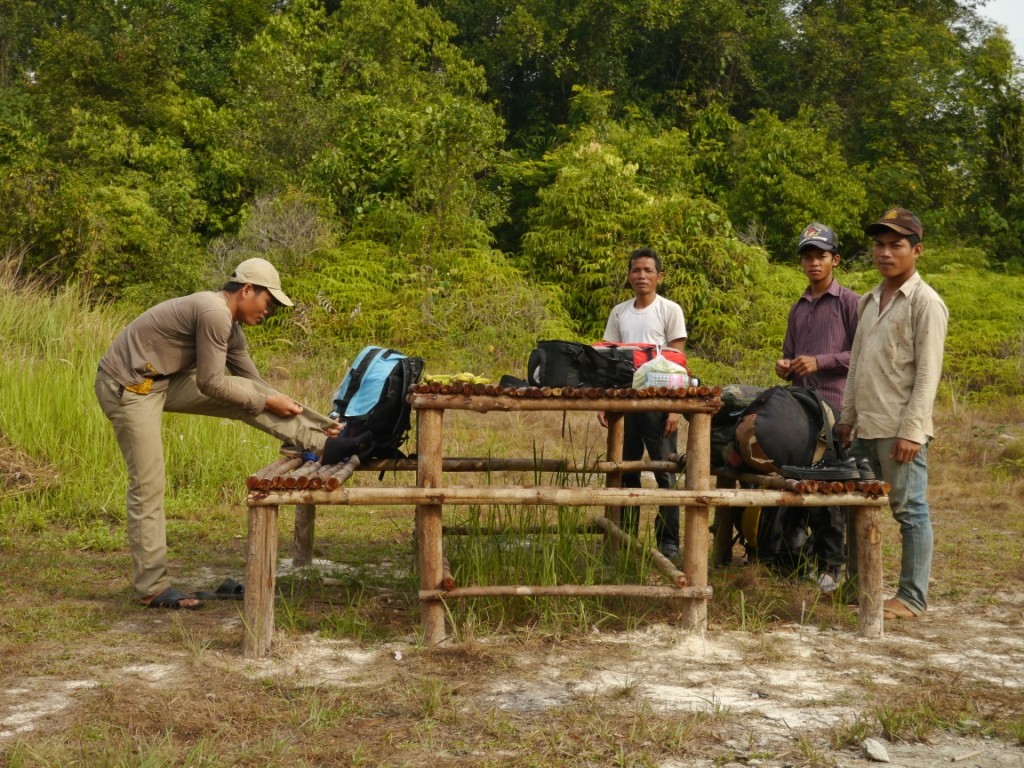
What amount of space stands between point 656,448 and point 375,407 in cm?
170

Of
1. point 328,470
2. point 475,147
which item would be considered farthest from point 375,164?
point 328,470

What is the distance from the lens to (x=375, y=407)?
537 cm

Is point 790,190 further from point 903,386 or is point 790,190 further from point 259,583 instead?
point 259,583

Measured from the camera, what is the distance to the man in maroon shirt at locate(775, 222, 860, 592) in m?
5.75

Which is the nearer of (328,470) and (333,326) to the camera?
(328,470)

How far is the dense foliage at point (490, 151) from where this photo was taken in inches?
645

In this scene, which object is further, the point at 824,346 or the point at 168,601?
the point at 824,346

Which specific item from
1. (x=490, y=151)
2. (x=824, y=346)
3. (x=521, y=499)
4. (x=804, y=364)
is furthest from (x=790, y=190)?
(x=521, y=499)

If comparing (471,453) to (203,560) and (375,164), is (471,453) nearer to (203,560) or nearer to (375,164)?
(203,560)

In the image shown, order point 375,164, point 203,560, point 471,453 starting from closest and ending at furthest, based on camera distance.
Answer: point 203,560, point 471,453, point 375,164

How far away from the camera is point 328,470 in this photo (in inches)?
201

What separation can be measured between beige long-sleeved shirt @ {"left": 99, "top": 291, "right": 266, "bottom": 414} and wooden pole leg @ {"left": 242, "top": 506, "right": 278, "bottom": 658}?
837mm

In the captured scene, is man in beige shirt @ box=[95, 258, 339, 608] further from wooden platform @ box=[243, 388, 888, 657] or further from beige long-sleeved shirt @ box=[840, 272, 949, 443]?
beige long-sleeved shirt @ box=[840, 272, 949, 443]

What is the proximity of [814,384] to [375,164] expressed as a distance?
565 inches
